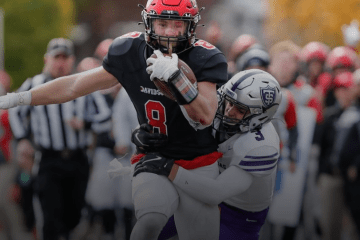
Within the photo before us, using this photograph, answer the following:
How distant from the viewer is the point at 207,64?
2949mm

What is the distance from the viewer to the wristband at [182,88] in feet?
8.83

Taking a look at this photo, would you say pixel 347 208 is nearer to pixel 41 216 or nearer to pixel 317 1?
pixel 41 216

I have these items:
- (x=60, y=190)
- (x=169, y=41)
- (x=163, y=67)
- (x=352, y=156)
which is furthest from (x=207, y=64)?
(x=60, y=190)

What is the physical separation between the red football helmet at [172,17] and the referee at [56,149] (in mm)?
2237

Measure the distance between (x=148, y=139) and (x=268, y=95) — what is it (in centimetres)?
73

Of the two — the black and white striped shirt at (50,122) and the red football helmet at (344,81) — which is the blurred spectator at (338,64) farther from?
the black and white striped shirt at (50,122)

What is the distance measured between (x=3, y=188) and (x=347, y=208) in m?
3.02

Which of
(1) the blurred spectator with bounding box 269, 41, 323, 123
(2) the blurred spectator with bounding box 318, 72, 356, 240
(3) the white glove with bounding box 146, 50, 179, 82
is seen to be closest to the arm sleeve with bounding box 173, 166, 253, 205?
(3) the white glove with bounding box 146, 50, 179, 82

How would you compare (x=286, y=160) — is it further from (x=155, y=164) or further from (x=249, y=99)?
(x=155, y=164)

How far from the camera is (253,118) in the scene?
335cm

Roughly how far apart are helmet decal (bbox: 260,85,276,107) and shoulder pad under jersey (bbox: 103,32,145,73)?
2.31 ft

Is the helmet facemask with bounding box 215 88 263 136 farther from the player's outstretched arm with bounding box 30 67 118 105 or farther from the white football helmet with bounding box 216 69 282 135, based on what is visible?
the player's outstretched arm with bounding box 30 67 118 105

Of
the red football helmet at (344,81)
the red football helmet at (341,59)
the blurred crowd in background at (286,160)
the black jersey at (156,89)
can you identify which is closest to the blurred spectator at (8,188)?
the blurred crowd in background at (286,160)

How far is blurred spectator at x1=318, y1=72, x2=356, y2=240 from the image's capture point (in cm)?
535
